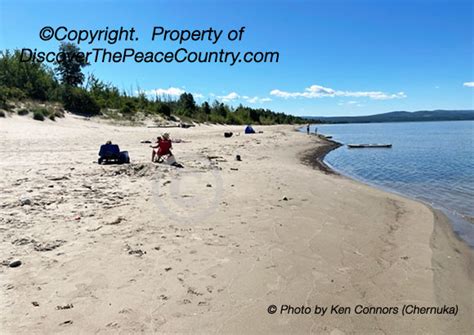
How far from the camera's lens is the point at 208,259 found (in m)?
4.66

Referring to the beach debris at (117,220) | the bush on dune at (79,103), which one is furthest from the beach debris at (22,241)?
the bush on dune at (79,103)

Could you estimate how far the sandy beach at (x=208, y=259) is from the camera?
3.47 m

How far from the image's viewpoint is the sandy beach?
3.47 m

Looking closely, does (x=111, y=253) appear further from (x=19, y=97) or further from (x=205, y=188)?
(x=19, y=97)

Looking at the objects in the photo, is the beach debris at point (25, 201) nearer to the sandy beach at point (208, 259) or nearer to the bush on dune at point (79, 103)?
the sandy beach at point (208, 259)

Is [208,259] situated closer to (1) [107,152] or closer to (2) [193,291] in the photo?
(2) [193,291]

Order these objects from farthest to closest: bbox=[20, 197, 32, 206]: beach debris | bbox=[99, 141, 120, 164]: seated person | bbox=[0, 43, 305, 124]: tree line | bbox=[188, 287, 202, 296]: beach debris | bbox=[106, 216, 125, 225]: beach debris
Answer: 1. bbox=[0, 43, 305, 124]: tree line
2. bbox=[99, 141, 120, 164]: seated person
3. bbox=[20, 197, 32, 206]: beach debris
4. bbox=[106, 216, 125, 225]: beach debris
5. bbox=[188, 287, 202, 296]: beach debris

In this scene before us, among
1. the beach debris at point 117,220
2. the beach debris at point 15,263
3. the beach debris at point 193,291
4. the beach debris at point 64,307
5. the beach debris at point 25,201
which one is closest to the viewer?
the beach debris at point 64,307

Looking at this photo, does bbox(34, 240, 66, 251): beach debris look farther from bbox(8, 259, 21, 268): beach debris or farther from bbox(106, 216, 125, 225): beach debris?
bbox(106, 216, 125, 225): beach debris

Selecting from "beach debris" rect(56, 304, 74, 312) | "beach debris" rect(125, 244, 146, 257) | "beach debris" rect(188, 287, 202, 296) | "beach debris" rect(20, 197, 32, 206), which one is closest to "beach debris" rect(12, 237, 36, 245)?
"beach debris" rect(125, 244, 146, 257)

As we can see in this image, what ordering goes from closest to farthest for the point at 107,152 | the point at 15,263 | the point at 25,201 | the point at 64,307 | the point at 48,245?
the point at 64,307 → the point at 15,263 → the point at 48,245 → the point at 25,201 → the point at 107,152

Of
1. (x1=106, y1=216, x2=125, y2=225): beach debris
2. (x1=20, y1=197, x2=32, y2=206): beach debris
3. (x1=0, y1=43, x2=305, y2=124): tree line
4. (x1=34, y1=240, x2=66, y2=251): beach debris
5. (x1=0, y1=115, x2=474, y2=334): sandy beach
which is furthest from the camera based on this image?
(x1=0, y1=43, x2=305, y2=124): tree line

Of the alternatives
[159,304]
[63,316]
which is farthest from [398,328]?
[63,316]

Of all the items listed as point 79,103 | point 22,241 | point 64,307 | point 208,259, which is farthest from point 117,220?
point 79,103
